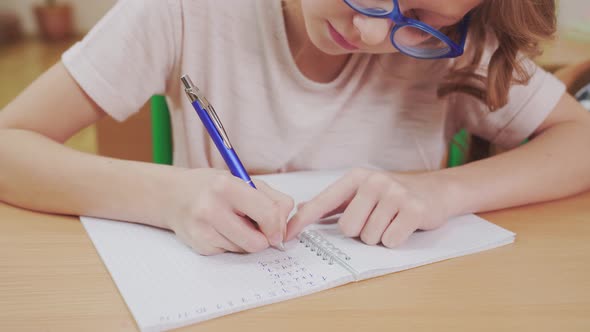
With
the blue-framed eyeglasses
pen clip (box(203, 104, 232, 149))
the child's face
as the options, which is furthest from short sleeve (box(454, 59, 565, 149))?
pen clip (box(203, 104, 232, 149))

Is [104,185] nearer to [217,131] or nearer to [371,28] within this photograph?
[217,131]

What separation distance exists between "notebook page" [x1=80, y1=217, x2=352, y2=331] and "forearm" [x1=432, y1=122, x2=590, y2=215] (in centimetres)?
27

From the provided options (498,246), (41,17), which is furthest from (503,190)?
(41,17)

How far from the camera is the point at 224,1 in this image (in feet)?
3.02

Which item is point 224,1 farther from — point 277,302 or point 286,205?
point 277,302

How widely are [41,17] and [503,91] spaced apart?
4935 mm

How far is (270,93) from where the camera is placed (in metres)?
0.98

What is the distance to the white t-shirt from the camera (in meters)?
0.86

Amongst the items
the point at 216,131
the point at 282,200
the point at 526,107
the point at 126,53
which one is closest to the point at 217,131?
the point at 216,131

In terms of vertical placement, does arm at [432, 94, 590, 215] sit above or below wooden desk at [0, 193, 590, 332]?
above

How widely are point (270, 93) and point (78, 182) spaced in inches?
14.8

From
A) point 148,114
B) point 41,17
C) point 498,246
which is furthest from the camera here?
point 41,17

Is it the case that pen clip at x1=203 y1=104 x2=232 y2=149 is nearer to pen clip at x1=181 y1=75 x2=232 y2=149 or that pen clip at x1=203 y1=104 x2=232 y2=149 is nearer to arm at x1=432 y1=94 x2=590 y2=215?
pen clip at x1=181 y1=75 x2=232 y2=149

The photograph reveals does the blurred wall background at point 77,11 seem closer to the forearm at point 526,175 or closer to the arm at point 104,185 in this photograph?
the arm at point 104,185
